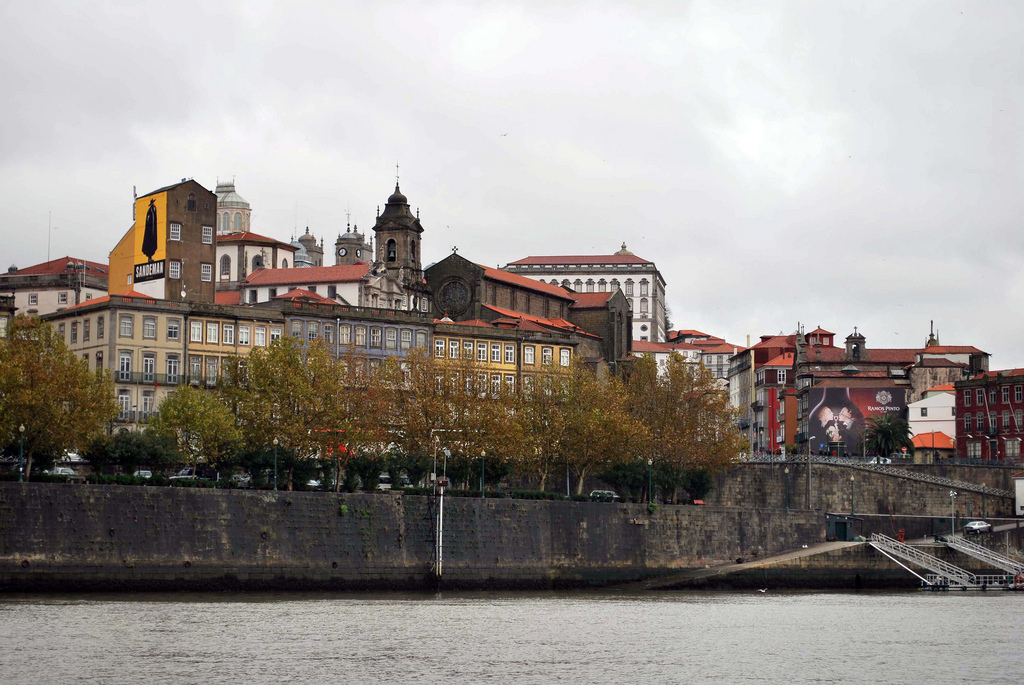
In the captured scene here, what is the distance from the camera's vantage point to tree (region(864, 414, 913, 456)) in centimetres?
13938

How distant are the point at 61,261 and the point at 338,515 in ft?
296

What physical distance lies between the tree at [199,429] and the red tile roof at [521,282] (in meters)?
65.9

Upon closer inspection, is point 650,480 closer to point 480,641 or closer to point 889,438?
point 889,438

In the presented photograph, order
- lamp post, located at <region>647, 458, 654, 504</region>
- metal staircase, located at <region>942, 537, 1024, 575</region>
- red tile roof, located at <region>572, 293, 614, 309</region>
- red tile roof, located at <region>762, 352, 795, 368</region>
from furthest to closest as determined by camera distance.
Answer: red tile roof, located at <region>762, 352, 795, 368</region>, red tile roof, located at <region>572, 293, 614, 309</region>, lamp post, located at <region>647, 458, 654, 504</region>, metal staircase, located at <region>942, 537, 1024, 575</region>

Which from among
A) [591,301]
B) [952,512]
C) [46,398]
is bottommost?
[952,512]

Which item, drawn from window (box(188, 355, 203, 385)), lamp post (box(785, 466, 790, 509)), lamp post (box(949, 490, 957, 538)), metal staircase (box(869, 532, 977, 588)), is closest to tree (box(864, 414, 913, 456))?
lamp post (box(949, 490, 957, 538))

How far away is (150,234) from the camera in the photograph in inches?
4892

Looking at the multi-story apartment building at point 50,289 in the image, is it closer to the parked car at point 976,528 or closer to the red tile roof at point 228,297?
the red tile roof at point 228,297

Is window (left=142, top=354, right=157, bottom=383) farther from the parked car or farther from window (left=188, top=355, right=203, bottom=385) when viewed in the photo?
the parked car

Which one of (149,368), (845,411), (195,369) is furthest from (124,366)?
(845,411)

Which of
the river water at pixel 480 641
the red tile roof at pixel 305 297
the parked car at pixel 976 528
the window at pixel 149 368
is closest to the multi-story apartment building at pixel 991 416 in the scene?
the parked car at pixel 976 528

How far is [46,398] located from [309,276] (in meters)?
66.7

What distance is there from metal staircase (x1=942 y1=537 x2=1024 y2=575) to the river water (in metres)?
18.1

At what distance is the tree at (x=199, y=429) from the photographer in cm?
9181
